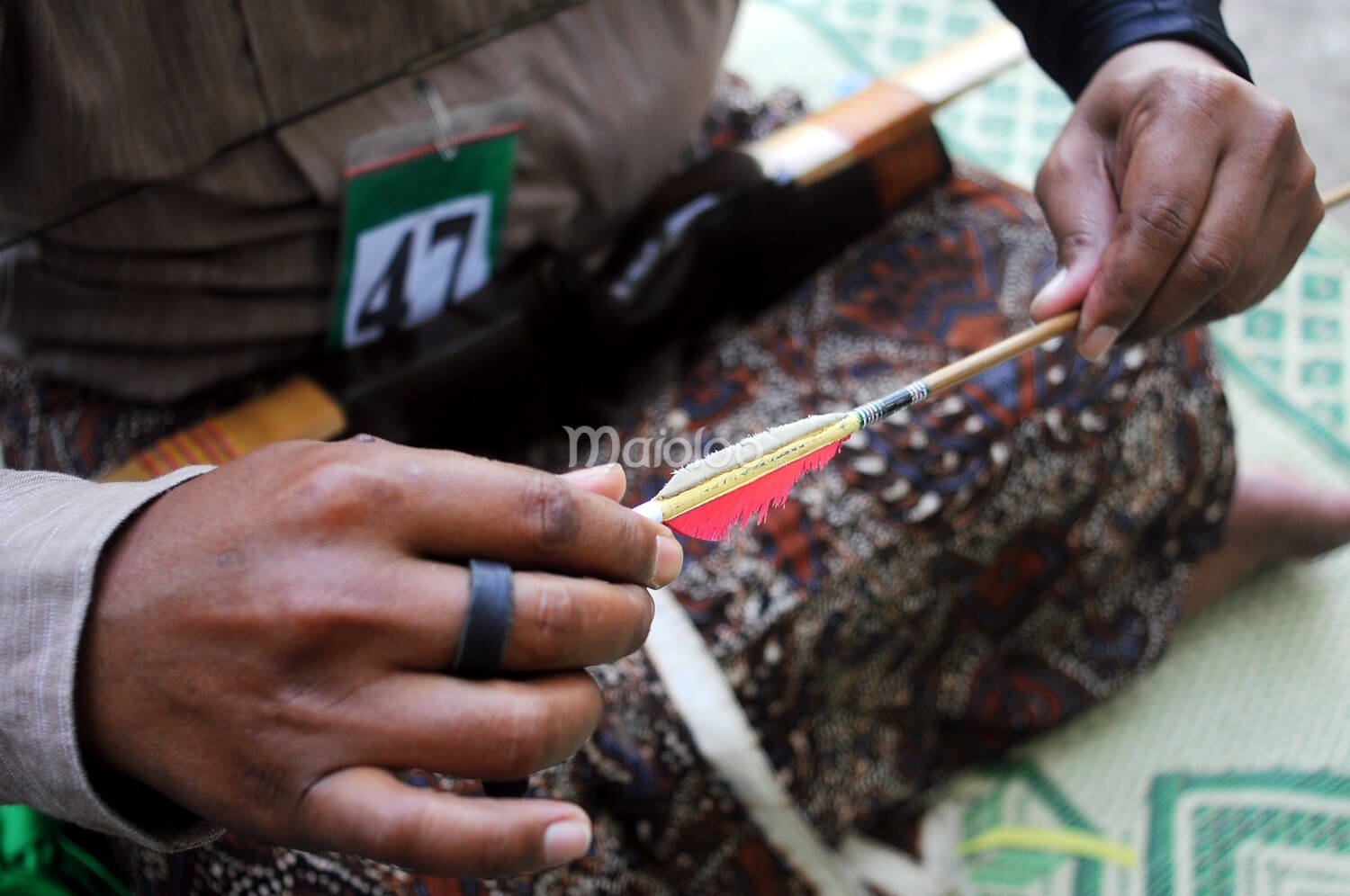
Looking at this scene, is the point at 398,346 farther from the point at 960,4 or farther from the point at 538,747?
the point at 960,4

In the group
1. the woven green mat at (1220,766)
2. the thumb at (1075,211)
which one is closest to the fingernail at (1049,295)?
the thumb at (1075,211)

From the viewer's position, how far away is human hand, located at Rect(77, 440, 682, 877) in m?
0.40

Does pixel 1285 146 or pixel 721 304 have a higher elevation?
pixel 1285 146

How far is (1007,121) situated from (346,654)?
1.49 m

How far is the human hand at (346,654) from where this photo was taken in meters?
0.40

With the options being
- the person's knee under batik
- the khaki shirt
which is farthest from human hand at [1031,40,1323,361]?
the khaki shirt

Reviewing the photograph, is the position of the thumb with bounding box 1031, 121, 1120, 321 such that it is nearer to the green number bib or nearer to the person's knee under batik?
the person's knee under batik

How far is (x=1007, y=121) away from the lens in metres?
1.62

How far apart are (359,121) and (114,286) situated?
0.20 meters

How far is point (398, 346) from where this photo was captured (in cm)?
82

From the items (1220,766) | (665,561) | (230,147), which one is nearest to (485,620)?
(665,561)

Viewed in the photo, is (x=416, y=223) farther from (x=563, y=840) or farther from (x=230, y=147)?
(x=563, y=840)

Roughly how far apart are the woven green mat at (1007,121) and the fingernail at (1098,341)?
0.50 meters

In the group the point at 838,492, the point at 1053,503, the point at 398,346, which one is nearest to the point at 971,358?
the point at 838,492
